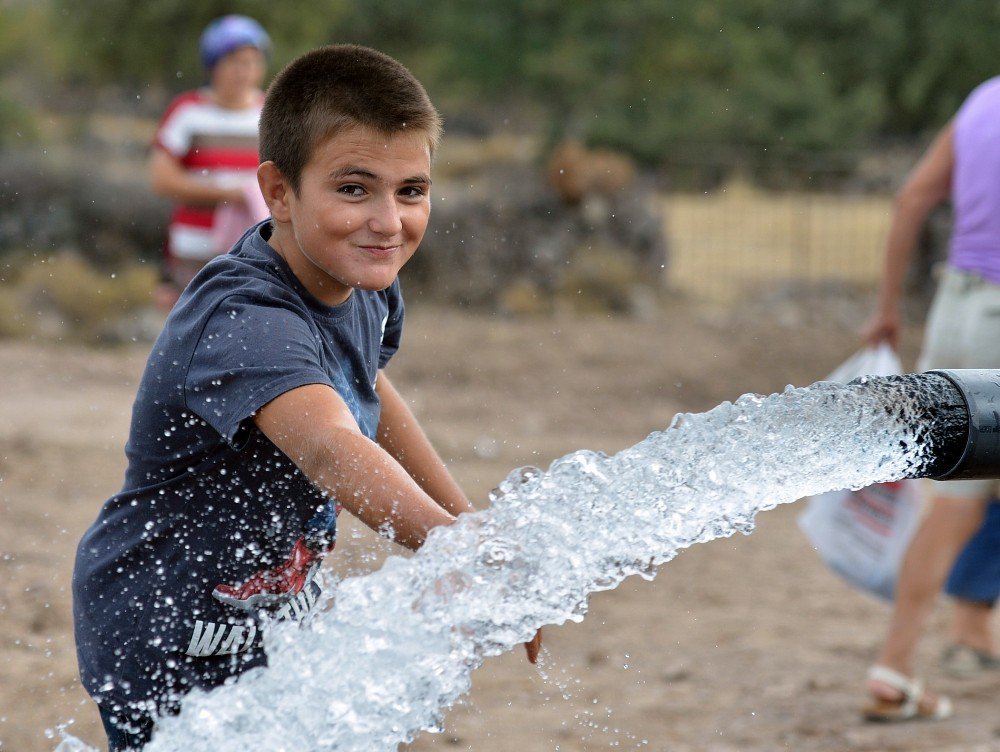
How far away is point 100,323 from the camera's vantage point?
9.45 m

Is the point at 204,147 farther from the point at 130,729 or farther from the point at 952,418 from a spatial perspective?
the point at 952,418

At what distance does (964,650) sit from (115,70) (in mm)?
17772

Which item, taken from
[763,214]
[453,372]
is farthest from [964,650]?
[763,214]

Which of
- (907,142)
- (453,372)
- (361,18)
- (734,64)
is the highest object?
(361,18)

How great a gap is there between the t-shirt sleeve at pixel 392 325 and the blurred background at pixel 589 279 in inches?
57.1

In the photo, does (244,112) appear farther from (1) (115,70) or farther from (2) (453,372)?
(1) (115,70)

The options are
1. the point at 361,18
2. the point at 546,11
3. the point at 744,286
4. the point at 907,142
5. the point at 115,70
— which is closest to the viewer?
the point at 744,286

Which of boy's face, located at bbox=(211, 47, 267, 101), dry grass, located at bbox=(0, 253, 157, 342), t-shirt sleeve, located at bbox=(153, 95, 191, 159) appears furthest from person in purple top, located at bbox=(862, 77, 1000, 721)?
dry grass, located at bbox=(0, 253, 157, 342)

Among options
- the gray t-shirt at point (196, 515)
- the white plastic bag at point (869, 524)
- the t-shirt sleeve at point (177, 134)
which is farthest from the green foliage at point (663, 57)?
the gray t-shirt at point (196, 515)

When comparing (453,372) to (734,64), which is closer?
(453,372)

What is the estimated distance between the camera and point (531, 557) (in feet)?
5.51

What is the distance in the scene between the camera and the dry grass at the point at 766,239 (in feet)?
44.5

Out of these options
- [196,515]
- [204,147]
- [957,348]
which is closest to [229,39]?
[204,147]

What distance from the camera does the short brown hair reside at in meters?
1.92
